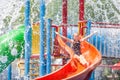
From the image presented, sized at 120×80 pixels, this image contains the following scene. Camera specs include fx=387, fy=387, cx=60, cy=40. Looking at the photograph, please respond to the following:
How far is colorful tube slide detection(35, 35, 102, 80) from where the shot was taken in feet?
25.6

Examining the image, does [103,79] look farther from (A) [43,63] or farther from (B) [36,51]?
(A) [43,63]

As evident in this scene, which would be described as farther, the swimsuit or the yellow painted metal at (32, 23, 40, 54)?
the yellow painted metal at (32, 23, 40, 54)

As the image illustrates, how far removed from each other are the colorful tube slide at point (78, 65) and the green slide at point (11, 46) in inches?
34.9

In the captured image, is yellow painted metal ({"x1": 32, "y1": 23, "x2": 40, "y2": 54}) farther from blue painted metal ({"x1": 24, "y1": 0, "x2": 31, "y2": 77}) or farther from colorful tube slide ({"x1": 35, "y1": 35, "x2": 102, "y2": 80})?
blue painted metal ({"x1": 24, "y1": 0, "x2": 31, "y2": 77})

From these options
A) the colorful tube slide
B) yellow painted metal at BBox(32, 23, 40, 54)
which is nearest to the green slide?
yellow painted metal at BBox(32, 23, 40, 54)

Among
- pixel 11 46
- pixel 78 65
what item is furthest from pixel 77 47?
pixel 11 46

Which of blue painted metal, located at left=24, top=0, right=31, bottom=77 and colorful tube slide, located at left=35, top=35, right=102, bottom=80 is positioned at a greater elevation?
blue painted metal, located at left=24, top=0, right=31, bottom=77

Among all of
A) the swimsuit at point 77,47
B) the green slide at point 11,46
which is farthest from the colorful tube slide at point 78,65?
the green slide at point 11,46

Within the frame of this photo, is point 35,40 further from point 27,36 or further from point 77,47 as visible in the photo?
point 77,47

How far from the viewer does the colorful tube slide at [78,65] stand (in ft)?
25.6

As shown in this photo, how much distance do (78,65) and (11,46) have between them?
161cm

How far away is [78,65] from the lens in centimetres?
850

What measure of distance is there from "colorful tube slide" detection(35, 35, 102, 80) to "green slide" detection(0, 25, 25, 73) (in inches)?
34.9

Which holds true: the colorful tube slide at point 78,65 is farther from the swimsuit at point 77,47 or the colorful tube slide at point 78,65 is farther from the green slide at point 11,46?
the green slide at point 11,46
